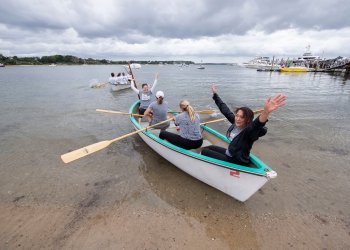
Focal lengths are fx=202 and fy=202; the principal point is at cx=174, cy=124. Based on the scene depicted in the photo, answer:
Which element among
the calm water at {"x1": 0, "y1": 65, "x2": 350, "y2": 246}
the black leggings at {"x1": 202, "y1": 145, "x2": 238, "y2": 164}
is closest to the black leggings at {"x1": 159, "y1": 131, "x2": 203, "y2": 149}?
the black leggings at {"x1": 202, "y1": 145, "x2": 238, "y2": 164}

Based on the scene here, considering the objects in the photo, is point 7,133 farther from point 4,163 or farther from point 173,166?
point 173,166

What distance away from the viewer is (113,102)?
16.5 meters

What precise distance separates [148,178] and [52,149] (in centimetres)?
417

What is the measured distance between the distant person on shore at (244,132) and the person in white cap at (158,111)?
2.40 m

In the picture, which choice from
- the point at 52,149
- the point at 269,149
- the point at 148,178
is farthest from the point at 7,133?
the point at 269,149

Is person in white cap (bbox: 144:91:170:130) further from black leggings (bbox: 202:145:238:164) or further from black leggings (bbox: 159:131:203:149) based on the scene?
black leggings (bbox: 202:145:238:164)

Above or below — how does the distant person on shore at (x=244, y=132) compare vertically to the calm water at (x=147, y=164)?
above

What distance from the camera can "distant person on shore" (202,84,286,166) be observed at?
278cm

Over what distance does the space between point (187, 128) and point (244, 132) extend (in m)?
1.86

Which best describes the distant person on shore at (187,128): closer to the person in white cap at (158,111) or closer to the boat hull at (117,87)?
the person in white cap at (158,111)

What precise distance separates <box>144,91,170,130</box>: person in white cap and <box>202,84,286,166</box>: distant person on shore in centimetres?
240

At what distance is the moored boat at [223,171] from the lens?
146 inches

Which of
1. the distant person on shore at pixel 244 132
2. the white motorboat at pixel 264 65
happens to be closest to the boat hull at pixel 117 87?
the distant person on shore at pixel 244 132

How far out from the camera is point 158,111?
6.61 m
